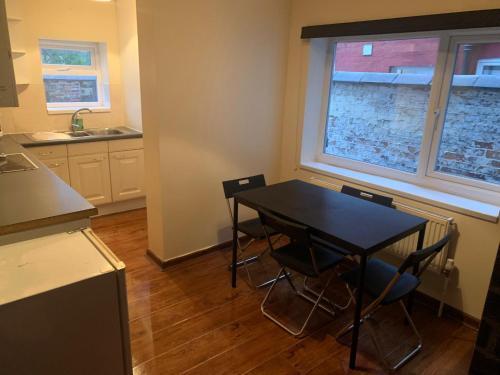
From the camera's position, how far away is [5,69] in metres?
2.15

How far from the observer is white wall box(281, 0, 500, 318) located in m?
2.38

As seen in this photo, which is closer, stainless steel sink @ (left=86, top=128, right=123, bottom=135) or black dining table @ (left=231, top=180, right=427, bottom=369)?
black dining table @ (left=231, top=180, right=427, bottom=369)

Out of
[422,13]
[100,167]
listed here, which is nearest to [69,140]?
[100,167]

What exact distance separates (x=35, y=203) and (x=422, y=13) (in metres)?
2.60

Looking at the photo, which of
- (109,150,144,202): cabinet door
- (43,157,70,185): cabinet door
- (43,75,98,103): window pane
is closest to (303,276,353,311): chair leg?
(109,150,144,202): cabinet door

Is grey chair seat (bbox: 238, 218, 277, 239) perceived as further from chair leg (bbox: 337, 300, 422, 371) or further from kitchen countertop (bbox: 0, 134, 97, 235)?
kitchen countertop (bbox: 0, 134, 97, 235)

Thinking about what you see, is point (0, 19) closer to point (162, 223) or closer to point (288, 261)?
point (162, 223)

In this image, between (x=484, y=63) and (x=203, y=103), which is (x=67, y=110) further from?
(x=484, y=63)

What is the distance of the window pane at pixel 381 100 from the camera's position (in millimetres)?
2838

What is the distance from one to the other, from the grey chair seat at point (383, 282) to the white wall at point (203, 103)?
146cm

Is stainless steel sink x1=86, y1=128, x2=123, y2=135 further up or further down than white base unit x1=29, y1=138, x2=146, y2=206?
further up

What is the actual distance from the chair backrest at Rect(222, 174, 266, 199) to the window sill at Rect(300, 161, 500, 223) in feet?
1.83

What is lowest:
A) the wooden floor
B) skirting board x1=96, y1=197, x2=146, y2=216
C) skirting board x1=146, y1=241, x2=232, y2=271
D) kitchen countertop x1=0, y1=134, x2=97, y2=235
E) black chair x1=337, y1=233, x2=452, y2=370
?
the wooden floor

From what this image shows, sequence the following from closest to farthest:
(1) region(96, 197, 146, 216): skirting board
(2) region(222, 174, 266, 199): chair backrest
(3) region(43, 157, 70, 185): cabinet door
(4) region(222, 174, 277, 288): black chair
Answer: (4) region(222, 174, 277, 288): black chair < (2) region(222, 174, 266, 199): chair backrest < (3) region(43, 157, 70, 185): cabinet door < (1) region(96, 197, 146, 216): skirting board
